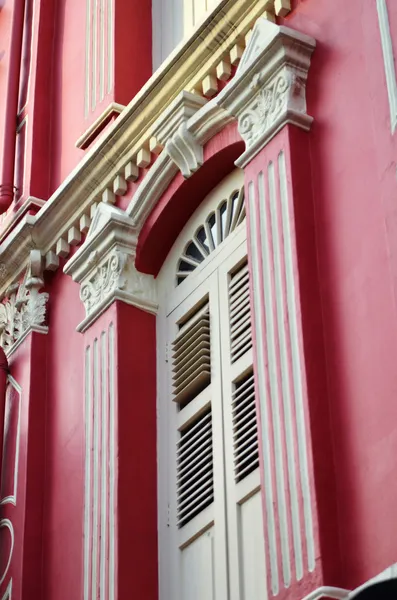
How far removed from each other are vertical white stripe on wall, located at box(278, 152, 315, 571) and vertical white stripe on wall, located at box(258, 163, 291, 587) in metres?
0.12

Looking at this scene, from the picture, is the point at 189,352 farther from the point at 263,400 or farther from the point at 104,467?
the point at 263,400

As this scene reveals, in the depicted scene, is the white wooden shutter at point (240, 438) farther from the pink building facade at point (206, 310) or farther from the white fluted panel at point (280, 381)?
the white fluted panel at point (280, 381)

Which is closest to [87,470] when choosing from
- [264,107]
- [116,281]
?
[116,281]

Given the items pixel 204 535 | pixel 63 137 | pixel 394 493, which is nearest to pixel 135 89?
pixel 63 137

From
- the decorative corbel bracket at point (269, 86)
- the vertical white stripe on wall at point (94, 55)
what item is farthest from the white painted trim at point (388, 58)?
the vertical white stripe on wall at point (94, 55)

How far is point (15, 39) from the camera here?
512 inches

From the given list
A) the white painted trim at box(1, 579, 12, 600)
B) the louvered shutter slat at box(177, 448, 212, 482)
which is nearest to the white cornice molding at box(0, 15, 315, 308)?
the louvered shutter slat at box(177, 448, 212, 482)

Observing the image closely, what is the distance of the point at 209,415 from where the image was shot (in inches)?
353

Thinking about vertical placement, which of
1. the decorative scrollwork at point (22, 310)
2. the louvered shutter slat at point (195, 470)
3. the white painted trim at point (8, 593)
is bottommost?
the white painted trim at point (8, 593)

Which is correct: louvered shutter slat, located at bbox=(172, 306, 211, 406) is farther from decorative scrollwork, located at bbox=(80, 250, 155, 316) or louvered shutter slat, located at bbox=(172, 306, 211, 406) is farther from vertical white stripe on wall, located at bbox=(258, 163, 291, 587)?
vertical white stripe on wall, located at bbox=(258, 163, 291, 587)

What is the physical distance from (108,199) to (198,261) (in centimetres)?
111

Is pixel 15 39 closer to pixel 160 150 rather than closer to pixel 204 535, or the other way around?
pixel 160 150

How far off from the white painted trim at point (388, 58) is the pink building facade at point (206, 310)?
0.6 inches

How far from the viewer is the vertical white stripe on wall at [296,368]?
725cm
